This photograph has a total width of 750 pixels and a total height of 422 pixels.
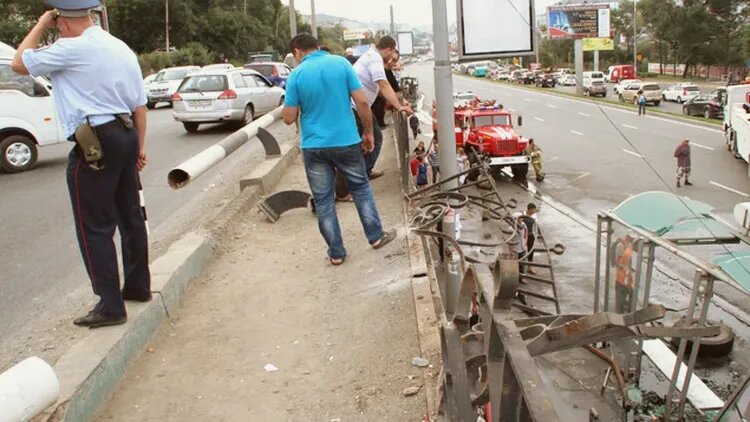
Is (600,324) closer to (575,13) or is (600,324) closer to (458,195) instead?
(458,195)

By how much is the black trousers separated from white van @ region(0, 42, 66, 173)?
31.1 feet

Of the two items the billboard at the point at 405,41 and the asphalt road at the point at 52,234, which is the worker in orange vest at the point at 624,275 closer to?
the asphalt road at the point at 52,234

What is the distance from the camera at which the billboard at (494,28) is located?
6.30 meters

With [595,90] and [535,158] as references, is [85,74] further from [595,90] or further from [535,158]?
[595,90]

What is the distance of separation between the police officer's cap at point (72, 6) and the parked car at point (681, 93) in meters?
48.8

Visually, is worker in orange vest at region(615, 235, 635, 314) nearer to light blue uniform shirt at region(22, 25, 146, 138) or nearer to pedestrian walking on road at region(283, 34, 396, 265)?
pedestrian walking on road at region(283, 34, 396, 265)

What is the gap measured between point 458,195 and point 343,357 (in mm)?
2189

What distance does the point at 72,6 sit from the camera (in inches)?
147

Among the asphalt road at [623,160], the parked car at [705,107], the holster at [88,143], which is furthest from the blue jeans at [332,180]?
the parked car at [705,107]

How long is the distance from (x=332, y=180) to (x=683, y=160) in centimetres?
1676

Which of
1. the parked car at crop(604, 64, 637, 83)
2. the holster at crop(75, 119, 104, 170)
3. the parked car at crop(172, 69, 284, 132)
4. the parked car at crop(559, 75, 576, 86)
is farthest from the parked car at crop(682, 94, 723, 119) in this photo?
the holster at crop(75, 119, 104, 170)

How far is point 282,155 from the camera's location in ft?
34.1

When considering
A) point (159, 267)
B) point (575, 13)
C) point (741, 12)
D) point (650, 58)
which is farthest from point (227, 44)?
point (159, 267)

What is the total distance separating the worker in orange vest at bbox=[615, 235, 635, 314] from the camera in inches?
259
